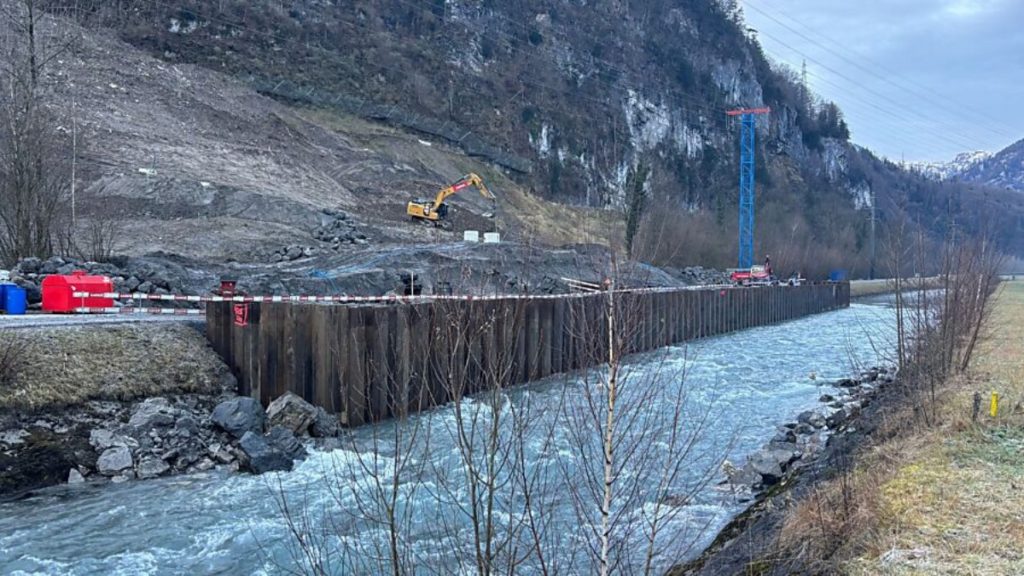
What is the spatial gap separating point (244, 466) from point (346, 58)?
6791cm

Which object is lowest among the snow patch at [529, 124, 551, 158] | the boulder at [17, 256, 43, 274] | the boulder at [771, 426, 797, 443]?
the boulder at [771, 426, 797, 443]

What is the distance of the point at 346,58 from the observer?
242 feet

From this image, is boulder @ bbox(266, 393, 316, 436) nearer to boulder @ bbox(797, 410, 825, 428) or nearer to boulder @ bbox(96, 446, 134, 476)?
boulder @ bbox(96, 446, 134, 476)

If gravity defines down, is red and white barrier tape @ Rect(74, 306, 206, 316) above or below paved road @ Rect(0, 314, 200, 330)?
above

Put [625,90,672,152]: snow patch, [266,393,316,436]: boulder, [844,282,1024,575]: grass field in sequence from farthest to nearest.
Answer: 1. [625,90,672,152]: snow patch
2. [266,393,316,436]: boulder
3. [844,282,1024,575]: grass field

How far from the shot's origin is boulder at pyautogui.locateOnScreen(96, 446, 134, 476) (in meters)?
11.2

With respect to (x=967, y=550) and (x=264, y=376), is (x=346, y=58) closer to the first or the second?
(x=264, y=376)

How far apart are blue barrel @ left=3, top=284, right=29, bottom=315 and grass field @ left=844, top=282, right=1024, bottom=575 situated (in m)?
16.5

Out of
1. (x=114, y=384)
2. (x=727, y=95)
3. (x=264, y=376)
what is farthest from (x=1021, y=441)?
(x=727, y=95)

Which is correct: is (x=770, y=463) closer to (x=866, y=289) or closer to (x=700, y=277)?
(x=700, y=277)

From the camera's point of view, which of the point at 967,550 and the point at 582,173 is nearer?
the point at 967,550

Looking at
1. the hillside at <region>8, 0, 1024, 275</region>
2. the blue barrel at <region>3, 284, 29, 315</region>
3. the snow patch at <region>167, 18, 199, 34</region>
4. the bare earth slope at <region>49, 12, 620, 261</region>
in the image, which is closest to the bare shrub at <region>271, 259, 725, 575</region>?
the hillside at <region>8, 0, 1024, 275</region>

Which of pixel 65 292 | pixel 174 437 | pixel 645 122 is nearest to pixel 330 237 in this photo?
pixel 65 292

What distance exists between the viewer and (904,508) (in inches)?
309
